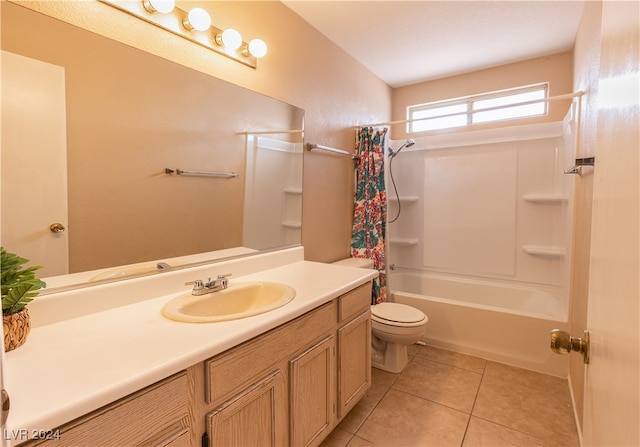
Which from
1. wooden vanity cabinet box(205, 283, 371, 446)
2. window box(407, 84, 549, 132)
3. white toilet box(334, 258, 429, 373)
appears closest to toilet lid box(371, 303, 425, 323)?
white toilet box(334, 258, 429, 373)

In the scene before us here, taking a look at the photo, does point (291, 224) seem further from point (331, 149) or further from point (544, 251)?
point (544, 251)

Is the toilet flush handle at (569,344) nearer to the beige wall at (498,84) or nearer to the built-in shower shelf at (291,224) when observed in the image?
the built-in shower shelf at (291,224)

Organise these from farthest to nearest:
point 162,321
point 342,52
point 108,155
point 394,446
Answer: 1. point 342,52
2. point 394,446
3. point 108,155
4. point 162,321

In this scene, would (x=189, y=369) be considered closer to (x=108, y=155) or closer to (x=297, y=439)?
(x=297, y=439)

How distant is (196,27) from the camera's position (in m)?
1.43

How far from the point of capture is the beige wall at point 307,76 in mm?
1276

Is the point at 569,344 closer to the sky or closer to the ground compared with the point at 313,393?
closer to the sky

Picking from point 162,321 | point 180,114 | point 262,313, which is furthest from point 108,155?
point 262,313

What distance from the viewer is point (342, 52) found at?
2602 millimetres

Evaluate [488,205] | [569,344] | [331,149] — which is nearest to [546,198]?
[488,205]

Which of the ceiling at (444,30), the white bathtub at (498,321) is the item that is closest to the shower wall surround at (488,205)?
the white bathtub at (498,321)

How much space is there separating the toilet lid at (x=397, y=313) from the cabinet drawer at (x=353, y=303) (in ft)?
1.74

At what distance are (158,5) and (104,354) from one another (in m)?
1.34

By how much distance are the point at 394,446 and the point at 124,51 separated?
216 cm
